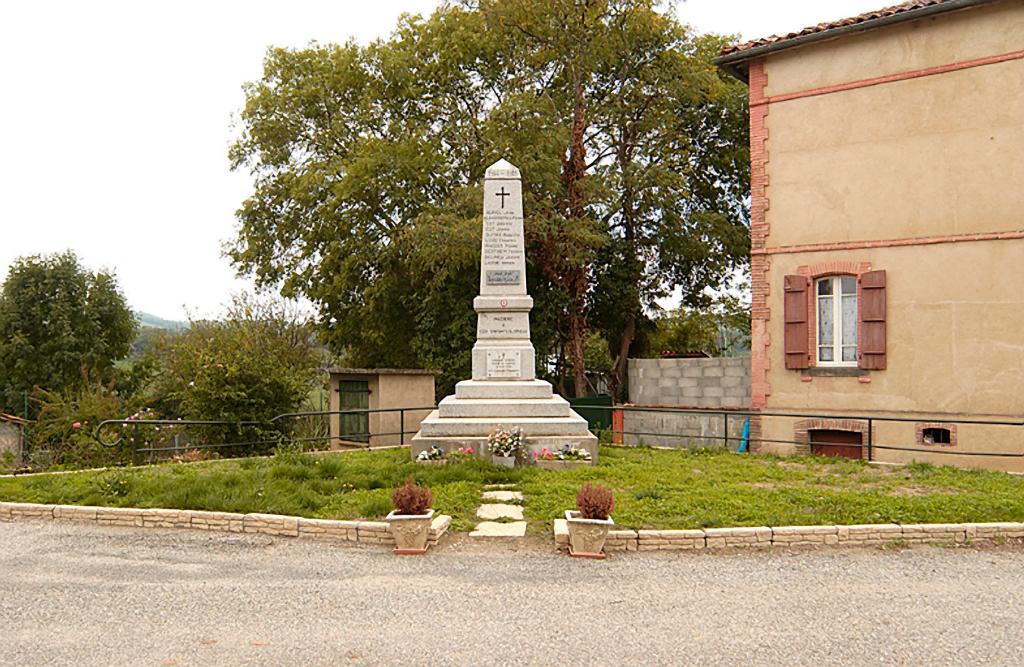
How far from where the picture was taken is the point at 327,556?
7141 millimetres

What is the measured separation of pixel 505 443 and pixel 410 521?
4.10 meters

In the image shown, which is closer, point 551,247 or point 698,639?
point 698,639

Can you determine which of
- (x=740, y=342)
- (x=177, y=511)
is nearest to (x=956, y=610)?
(x=177, y=511)

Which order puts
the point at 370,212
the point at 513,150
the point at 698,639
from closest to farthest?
the point at 698,639, the point at 513,150, the point at 370,212

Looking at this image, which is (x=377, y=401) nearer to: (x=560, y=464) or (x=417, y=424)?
(x=417, y=424)

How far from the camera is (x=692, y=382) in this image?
62.2ft

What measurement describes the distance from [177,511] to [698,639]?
539cm

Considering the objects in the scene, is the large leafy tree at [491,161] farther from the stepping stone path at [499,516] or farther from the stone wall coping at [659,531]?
the stone wall coping at [659,531]

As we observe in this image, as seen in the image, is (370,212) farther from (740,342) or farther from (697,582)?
(697,582)

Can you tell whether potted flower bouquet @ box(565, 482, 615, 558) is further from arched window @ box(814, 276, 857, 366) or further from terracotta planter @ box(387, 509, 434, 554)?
arched window @ box(814, 276, 857, 366)

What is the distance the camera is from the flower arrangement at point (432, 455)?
1147cm

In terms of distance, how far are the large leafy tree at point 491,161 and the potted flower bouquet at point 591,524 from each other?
1252cm

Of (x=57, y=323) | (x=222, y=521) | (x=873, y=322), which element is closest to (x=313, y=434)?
(x=222, y=521)

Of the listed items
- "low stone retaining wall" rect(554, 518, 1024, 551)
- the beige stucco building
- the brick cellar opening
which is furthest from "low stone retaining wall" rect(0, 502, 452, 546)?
the brick cellar opening
